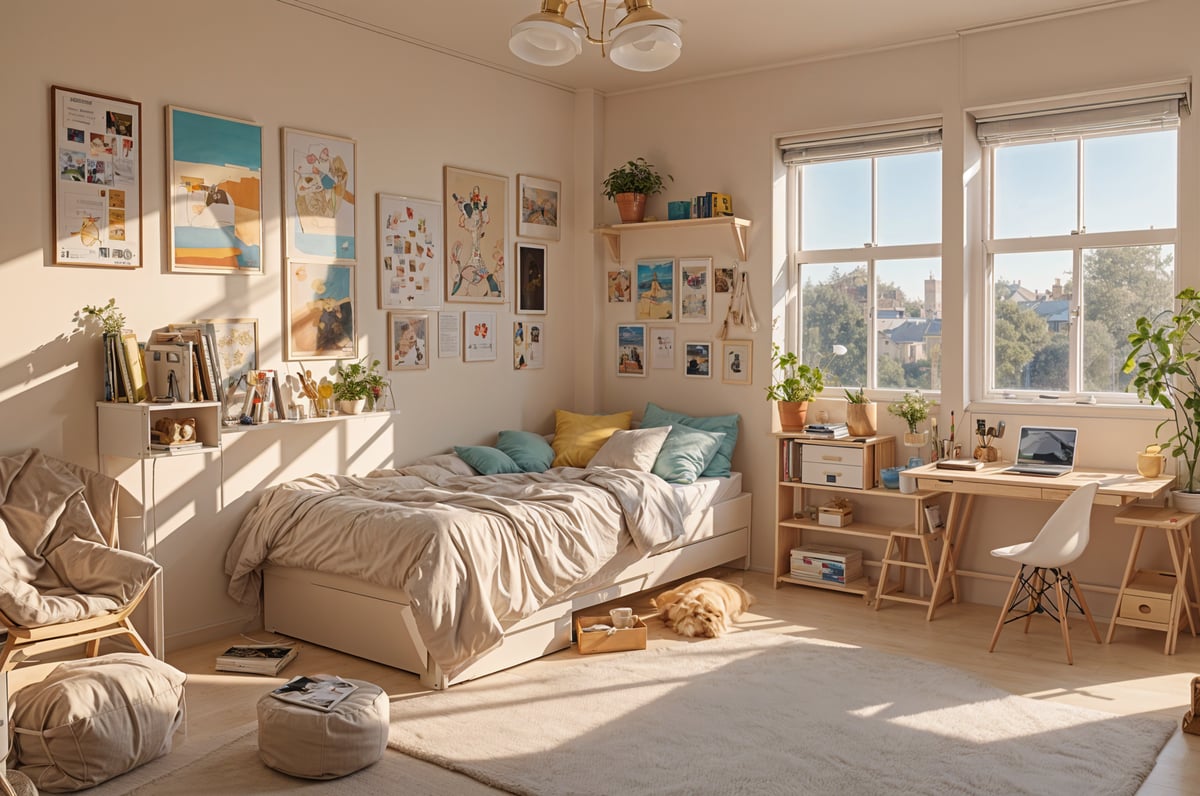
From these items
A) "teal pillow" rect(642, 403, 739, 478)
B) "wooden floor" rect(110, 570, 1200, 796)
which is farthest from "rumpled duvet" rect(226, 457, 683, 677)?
"teal pillow" rect(642, 403, 739, 478)

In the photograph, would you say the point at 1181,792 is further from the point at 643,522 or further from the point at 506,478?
the point at 506,478

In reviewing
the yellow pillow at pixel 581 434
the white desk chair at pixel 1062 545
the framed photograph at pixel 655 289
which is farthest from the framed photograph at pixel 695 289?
the white desk chair at pixel 1062 545

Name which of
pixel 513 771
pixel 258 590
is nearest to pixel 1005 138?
pixel 513 771

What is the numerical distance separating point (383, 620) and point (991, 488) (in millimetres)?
2743

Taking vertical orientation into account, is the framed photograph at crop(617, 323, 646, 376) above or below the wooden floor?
above

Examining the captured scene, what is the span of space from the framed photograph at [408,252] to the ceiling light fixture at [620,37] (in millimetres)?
1845

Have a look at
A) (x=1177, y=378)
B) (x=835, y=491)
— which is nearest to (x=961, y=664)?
(x=835, y=491)

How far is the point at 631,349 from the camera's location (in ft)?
20.6

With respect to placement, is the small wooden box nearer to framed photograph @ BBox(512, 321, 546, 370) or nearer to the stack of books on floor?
the stack of books on floor

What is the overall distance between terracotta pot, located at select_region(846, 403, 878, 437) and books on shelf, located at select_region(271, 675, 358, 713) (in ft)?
10.0

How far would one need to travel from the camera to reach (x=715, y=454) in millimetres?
5688

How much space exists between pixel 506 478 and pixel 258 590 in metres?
1.29

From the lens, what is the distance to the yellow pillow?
225 inches

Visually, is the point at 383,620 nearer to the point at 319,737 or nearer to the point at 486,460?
the point at 319,737
